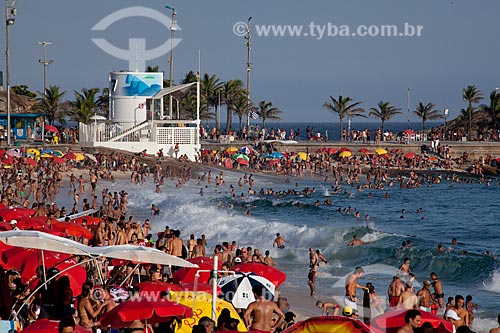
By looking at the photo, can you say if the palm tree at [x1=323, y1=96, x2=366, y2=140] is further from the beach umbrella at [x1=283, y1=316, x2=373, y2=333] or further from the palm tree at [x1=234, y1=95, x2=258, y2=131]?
the beach umbrella at [x1=283, y1=316, x2=373, y2=333]

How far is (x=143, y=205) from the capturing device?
3962 cm

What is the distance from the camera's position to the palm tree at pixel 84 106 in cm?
6162

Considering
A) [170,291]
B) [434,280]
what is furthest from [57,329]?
[434,280]

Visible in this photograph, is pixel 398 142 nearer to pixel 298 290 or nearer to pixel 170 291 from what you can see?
pixel 298 290

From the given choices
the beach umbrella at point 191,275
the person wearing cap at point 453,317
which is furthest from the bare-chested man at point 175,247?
the person wearing cap at point 453,317

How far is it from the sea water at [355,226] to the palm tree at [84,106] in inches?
549

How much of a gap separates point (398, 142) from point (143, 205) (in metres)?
30.7

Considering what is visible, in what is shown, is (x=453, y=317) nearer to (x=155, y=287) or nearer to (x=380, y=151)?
(x=155, y=287)

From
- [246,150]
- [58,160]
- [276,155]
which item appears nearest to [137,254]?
[58,160]

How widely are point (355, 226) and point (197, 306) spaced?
83.8 feet

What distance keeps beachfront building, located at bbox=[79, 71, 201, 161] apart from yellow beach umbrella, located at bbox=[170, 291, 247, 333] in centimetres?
3846

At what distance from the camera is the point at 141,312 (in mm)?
10805

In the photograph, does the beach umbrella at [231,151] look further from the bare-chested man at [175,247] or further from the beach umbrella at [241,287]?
the beach umbrella at [241,287]

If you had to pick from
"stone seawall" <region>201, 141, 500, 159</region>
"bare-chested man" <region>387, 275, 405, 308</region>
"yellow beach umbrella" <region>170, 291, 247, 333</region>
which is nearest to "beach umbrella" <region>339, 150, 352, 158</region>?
"stone seawall" <region>201, 141, 500, 159</region>
